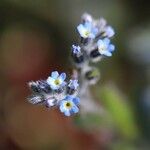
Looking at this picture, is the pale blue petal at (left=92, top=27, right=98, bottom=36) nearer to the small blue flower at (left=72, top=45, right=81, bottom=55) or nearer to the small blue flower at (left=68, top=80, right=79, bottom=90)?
the small blue flower at (left=72, top=45, right=81, bottom=55)

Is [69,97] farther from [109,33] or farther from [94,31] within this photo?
[109,33]

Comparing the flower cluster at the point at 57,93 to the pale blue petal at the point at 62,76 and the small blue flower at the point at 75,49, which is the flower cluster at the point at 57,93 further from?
the small blue flower at the point at 75,49

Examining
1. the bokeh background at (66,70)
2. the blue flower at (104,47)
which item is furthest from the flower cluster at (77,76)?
the bokeh background at (66,70)

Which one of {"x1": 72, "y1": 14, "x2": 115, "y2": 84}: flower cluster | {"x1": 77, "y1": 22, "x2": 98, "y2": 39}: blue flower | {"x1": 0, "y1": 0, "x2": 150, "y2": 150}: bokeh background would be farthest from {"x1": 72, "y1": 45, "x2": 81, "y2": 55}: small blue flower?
{"x1": 0, "y1": 0, "x2": 150, "y2": 150}: bokeh background

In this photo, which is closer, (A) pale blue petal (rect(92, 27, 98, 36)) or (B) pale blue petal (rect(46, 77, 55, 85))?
(B) pale blue petal (rect(46, 77, 55, 85))

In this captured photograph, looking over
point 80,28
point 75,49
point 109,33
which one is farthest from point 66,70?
point 75,49
